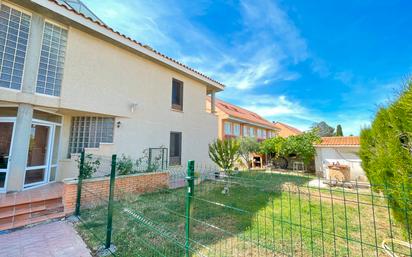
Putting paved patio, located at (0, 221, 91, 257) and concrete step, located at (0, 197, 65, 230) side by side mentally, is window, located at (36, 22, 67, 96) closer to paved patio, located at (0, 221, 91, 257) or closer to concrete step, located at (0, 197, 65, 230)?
concrete step, located at (0, 197, 65, 230)

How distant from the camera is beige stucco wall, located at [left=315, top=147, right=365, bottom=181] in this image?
15227 millimetres

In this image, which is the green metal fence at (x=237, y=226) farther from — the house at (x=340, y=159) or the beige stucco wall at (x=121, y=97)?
the house at (x=340, y=159)

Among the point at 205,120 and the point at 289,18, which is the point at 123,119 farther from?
the point at 289,18

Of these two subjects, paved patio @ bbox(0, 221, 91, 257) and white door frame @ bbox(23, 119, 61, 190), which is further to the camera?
white door frame @ bbox(23, 119, 61, 190)

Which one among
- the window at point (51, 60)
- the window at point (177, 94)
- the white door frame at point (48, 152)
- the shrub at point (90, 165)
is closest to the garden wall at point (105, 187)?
the shrub at point (90, 165)

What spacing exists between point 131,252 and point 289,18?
1086 centimetres

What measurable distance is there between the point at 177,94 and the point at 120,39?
4910mm

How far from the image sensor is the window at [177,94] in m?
13.2

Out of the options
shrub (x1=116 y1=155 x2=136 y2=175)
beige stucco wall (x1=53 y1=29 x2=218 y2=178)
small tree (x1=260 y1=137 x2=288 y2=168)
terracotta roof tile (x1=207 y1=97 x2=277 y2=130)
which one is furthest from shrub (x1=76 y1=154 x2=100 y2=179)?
small tree (x1=260 y1=137 x2=288 y2=168)

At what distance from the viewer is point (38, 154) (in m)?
8.37

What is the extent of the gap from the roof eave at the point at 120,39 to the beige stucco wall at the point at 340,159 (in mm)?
12139

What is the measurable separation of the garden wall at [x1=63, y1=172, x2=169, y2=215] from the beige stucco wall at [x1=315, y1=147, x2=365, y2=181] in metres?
13.6

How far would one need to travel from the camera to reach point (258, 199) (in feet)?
27.5

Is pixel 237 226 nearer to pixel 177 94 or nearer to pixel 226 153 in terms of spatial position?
pixel 226 153
